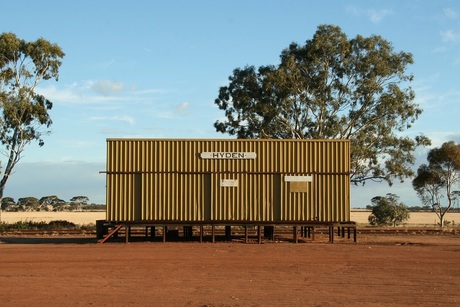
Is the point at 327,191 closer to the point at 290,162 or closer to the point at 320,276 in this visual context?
the point at 290,162

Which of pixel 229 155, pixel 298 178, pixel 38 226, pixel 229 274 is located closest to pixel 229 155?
pixel 229 155

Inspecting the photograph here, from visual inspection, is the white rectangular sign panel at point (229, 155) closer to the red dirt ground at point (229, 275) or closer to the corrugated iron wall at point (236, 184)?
the corrugated iron wall at point (236, 184)

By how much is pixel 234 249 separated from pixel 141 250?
368cm

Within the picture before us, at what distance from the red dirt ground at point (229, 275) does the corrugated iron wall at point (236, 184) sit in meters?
1.67

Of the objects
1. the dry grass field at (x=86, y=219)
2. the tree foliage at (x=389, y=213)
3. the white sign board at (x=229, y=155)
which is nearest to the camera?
the white sign board at (x=229, y=155)

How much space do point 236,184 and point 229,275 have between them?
11.3m

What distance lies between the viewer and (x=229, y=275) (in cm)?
1842

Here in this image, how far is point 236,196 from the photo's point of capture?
29578 mm

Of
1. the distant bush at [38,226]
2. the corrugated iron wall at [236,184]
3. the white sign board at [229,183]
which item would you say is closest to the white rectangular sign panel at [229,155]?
the corrugated iron wall at [236,184]

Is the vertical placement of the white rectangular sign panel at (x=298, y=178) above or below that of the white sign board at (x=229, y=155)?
below

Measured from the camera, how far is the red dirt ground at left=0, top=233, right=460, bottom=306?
14453 millimetres

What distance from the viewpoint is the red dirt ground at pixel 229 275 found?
14453 mm

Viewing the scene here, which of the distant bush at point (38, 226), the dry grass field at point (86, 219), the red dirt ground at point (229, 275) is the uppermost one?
the distant bush at point (38, 226)

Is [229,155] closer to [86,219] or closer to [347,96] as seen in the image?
[347,96]
